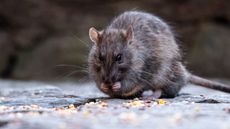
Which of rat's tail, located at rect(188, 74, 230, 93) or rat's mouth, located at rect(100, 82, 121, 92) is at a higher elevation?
rat's tail, located at rect(188, 74, 230, 93)

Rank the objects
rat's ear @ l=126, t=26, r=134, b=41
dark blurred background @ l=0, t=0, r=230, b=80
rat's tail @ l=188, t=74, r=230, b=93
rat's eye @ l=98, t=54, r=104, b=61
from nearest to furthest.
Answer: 1. rat's eye @ l=98, t=54, r=104, b=61
2. rat's ear @ l=126, t=26, r=134, b=41
3. rat's tail @ l=188, t=74, r=230, b=93
4. dark blurred background @ l=0, t=0, r=230, b=80

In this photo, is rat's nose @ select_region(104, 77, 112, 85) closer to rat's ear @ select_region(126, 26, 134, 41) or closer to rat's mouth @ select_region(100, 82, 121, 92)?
rat's mouth @ select_region(100, 82, 121, 92)

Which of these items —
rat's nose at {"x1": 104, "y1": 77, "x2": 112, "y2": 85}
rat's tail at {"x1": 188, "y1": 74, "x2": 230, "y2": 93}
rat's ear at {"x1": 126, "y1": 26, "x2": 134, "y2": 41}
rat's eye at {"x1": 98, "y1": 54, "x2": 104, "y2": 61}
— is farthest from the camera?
rat's tail at {"x1": 188, "y1": 74, "x2": 230, "y2": 93}

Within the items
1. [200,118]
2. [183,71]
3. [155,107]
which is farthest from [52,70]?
[200,118]

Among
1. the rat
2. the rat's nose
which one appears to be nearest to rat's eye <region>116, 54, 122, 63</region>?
the rat

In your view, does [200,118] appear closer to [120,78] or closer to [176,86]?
[120,78]

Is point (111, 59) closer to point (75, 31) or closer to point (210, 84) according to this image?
point (210, 84)

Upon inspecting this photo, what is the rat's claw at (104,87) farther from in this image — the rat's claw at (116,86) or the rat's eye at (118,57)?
the rat's eye at (118,57)
